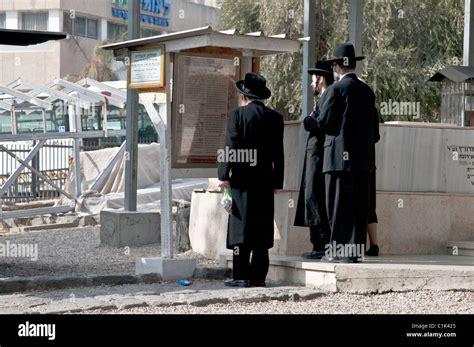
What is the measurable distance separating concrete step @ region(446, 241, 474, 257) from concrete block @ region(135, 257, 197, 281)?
320cm

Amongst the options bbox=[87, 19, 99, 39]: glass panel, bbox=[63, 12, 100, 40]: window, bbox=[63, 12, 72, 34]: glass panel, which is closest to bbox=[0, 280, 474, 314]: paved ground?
bbox=[63, 12, 72, 34]: glass panel

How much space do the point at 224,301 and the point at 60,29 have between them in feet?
168

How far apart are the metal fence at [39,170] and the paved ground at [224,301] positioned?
13867 mm

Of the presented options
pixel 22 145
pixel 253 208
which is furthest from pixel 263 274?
pixel 22 145

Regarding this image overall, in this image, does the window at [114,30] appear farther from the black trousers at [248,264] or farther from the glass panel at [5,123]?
the black trousers at [248,264]

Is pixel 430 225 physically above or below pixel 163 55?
below

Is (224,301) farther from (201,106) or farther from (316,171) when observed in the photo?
→ (201,106)

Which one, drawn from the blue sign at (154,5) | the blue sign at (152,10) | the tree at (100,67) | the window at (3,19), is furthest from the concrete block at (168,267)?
the blue sign at (154,5)

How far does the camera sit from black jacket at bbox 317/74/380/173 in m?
10.6

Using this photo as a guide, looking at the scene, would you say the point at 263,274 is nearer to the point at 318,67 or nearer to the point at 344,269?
the point at 344,269

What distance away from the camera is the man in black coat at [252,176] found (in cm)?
1062

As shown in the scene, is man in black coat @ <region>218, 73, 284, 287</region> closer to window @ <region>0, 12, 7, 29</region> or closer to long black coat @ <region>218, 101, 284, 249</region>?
long black coat @ <region>218, 101, 284, 249</region>

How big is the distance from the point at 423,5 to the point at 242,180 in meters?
20.1

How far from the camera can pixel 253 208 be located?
420 inches
